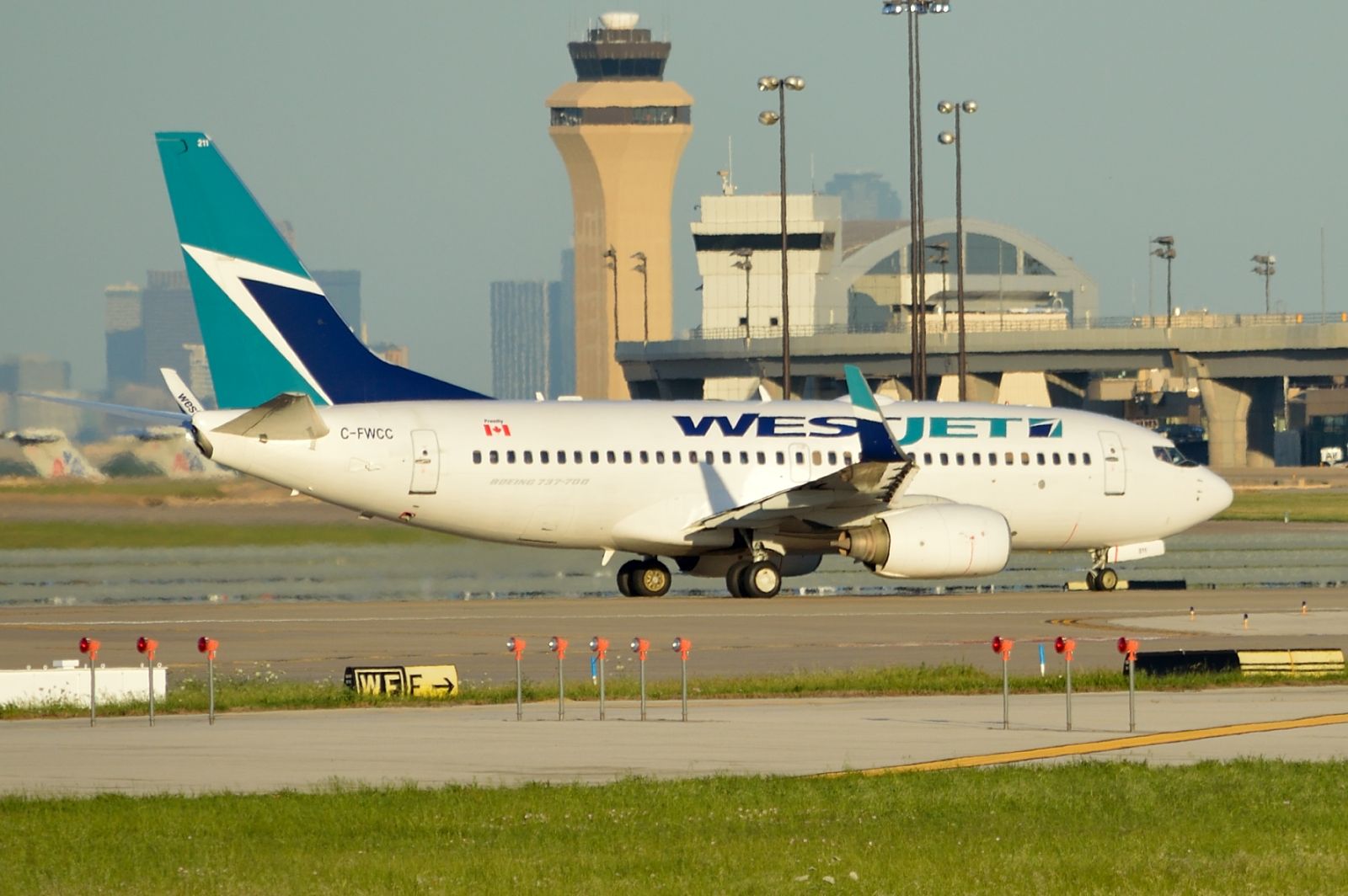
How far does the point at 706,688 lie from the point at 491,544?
15538 mm

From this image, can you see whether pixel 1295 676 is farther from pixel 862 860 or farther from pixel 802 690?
pixel 862 860

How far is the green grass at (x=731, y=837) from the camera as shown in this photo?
1127 cm

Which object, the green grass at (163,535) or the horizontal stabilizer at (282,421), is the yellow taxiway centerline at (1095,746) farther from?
the green grass at (163,535)

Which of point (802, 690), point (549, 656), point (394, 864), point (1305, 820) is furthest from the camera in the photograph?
point (549, 656)

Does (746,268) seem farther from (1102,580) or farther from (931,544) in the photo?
(931,544)

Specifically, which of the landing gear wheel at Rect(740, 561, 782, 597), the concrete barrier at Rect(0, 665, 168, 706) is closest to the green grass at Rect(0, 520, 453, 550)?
the landing gear wheel at Rect(740, 561, 782, 597)

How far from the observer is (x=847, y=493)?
3522cm

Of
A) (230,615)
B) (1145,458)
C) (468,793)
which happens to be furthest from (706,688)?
(1145,458)

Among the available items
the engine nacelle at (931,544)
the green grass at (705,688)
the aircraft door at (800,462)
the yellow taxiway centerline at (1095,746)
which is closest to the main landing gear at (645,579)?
the aircraft door at (800,462)

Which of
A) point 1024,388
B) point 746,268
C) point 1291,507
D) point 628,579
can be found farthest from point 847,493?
point 1024,388

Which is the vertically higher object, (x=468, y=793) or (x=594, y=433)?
(x=594, y=433)

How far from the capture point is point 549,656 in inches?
1029

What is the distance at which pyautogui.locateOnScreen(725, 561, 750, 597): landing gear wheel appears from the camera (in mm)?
36562

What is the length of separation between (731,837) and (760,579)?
23754 mm
